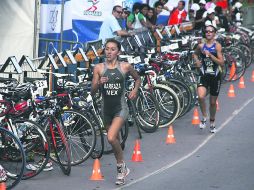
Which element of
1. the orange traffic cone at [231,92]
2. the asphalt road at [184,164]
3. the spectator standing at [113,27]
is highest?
the spectator standing at [113,27]

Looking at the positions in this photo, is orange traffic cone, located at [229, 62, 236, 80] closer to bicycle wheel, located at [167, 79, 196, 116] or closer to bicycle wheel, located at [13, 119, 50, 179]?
bicycle wheel, located at [167, 79, 196, 116]

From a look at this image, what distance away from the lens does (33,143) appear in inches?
452

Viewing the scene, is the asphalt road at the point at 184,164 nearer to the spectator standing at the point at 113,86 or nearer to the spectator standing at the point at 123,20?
the spectator standing at the point at 113,86

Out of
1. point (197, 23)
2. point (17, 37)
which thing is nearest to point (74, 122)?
point (17, 37)

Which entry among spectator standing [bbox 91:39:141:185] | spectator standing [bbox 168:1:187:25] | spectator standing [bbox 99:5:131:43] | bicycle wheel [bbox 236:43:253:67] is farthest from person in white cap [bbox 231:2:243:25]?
spectator standing [bbox 91:39:141:185]

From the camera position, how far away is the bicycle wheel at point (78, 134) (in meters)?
12.1

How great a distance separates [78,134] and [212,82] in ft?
12.0

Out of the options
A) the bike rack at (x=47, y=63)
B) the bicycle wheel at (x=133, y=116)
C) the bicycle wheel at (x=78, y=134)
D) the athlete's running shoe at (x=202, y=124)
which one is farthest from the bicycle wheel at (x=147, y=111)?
the bicycle wheel at (x=78, y=134)

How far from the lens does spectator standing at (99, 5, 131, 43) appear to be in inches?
672

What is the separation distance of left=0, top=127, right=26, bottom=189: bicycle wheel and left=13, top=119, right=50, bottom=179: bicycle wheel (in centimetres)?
Answer: 30

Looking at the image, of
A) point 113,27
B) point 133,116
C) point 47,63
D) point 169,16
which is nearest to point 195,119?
point 133,116

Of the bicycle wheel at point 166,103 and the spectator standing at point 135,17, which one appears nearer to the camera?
the bicycle wheel at point 166,103

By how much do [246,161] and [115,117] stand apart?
248 centimetres

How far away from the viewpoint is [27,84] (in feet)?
38.8
